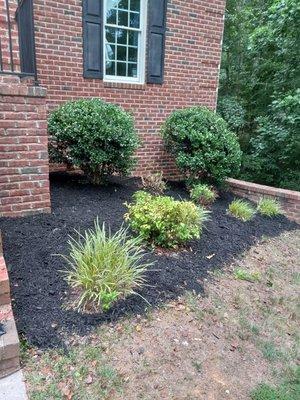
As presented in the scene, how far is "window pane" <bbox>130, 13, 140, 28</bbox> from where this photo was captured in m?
5.53

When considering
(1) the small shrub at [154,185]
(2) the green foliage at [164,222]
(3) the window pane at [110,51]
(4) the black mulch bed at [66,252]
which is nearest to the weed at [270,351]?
(4) the black mulch bed at [66,252]

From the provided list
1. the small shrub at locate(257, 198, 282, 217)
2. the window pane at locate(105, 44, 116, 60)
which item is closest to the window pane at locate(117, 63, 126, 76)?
the window pane at locate(105, 44, 116, 60)

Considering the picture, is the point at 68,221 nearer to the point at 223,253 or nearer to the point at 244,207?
the point at 223,253

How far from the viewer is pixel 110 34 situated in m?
5.45

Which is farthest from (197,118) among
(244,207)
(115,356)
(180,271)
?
(115,356)

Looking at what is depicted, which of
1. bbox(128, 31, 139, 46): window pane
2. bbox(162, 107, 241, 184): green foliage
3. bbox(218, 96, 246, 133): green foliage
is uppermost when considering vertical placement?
bbox(128, 31, 139, 46): window pane

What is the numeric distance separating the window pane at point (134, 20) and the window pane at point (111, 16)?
0.97 ft

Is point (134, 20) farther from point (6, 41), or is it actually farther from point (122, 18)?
point (6, 41)

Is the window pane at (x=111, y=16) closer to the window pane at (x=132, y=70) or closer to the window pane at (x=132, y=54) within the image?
the window pane at (x=132, y=54)

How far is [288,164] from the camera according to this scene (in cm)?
782

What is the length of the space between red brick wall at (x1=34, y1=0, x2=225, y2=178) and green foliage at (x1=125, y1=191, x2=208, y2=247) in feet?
9.40

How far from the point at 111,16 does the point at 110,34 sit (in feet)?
0.89

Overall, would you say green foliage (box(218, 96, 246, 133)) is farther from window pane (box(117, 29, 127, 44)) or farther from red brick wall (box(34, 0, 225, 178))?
window pane (box(117, 29, 127, 44))

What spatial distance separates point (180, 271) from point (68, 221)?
135 centimetres
